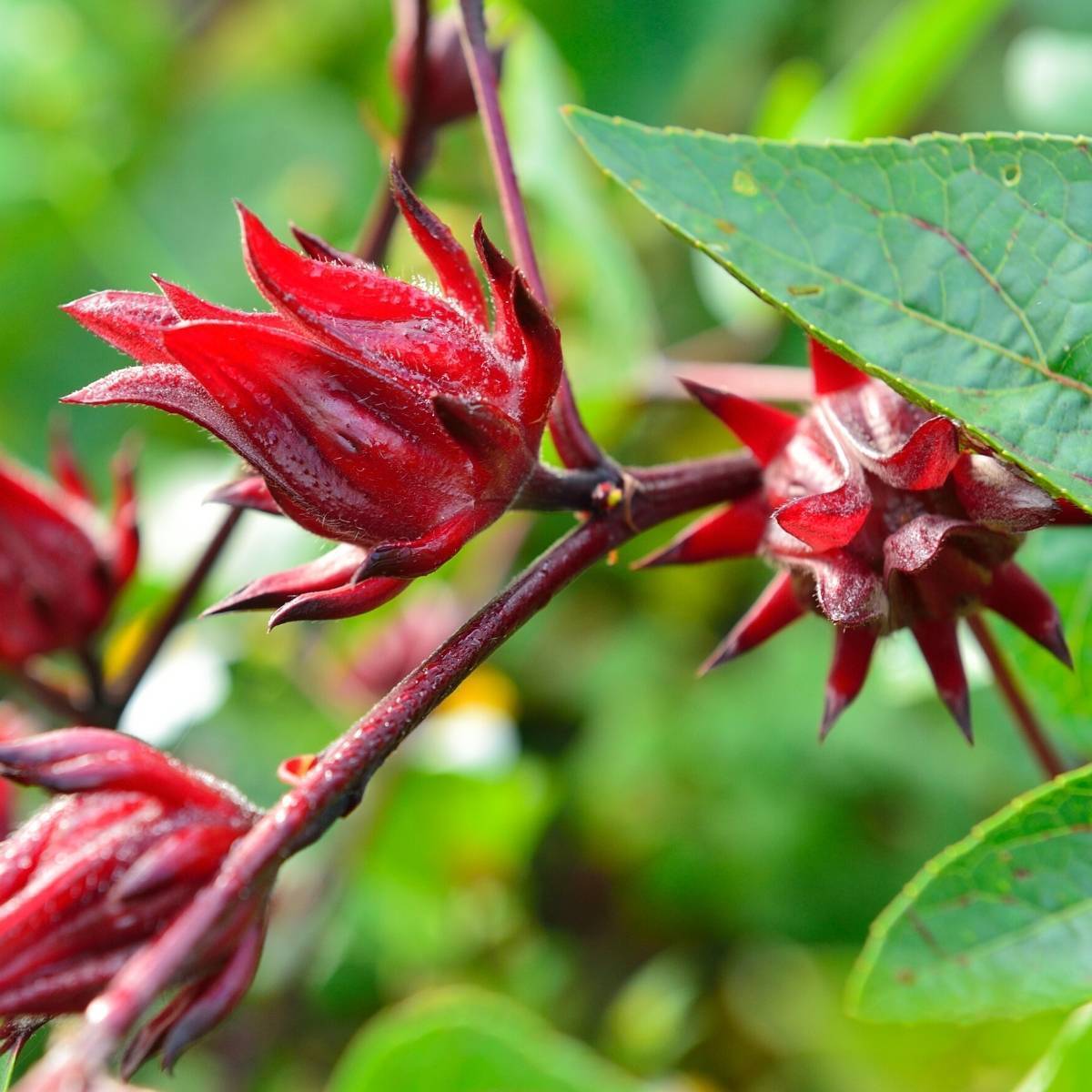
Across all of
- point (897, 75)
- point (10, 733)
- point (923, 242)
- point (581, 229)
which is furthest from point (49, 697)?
point (897, 75)

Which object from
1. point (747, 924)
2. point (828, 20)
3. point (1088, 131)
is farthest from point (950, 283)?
point (828, 20)

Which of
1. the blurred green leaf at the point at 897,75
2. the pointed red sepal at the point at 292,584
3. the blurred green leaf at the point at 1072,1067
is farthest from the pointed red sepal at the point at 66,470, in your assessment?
the blurred green leaf at the point at 897,75

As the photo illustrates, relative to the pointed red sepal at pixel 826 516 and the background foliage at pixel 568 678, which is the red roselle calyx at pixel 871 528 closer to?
the pointed red sepal at pixel 826 516

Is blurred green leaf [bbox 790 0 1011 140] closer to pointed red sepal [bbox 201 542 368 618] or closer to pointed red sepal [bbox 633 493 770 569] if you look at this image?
pointed red sepal [bbox 633 493 770 569]

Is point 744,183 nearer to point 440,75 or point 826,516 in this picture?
point 826,516

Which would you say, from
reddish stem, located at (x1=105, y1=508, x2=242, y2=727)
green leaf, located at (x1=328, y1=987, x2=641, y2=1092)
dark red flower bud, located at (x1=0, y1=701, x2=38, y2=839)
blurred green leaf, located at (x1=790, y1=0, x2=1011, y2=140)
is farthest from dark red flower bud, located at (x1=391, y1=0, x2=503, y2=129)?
green leaf, located at (x1=328, y1=987, x2=641, y2=1092)

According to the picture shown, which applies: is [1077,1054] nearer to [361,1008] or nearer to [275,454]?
[275,454]

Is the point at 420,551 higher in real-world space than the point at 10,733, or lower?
higher
